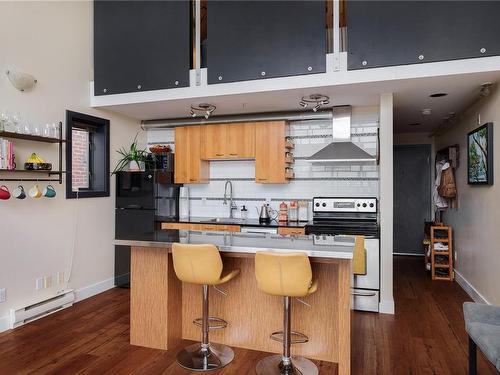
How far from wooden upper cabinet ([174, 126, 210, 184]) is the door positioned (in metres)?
3.91

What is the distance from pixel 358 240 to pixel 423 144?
150 inches

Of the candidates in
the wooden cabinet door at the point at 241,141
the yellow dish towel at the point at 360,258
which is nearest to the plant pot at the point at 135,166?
the wooden cabinet door at the point at 241,141

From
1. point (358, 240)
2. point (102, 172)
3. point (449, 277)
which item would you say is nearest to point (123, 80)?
point (102, 172)

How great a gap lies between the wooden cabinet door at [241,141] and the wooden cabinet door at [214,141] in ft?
0.25

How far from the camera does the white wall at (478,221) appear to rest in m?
3.54

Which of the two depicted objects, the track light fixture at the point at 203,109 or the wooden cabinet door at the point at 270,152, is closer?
the track light fixture at the point at 203,109

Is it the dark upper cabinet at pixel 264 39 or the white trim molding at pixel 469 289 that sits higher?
the dark upper cabinet at pixel 264 39

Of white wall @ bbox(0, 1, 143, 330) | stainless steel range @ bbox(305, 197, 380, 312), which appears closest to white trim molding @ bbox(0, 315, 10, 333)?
white wall @ bbox(0, 1, 143, 330)

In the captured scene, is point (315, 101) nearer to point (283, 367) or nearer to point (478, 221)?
point (478, 221)

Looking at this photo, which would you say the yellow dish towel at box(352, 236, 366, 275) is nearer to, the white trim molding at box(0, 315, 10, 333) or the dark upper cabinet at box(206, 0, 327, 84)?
the dark upper cabinet at box(206, 0, 327, 84)

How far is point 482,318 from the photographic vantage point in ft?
7.61

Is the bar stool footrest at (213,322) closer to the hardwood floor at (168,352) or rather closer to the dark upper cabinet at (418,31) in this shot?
the hardwood floor at (168,352)

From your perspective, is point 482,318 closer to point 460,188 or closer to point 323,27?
point 323,27

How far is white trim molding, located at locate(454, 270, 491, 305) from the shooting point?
4.04 m
